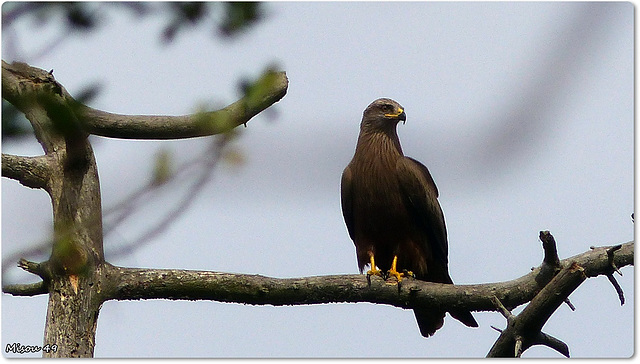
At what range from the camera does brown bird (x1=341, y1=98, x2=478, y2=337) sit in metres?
5.97

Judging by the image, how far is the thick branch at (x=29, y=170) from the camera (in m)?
4.30

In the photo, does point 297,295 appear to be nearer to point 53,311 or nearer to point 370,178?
point 53,311

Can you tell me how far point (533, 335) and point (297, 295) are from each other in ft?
4.44

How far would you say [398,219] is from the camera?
5969 millimetres

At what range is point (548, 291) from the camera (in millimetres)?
4012

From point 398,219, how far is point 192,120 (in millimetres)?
3489

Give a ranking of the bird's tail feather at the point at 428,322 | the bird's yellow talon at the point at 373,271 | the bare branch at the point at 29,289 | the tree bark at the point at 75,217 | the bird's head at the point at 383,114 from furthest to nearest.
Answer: the bird's head at the point at 383,114 → the bird's tail feather at the point at 428,322 → the bird's yellow talon at the point at 373,271 → the bare branch at the point at 29,289 → the tree bark at the point at 75,217

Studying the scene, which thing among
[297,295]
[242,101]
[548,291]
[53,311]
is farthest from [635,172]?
[53,311]

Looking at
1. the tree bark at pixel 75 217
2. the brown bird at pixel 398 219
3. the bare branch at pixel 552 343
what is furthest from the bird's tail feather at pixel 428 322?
the tree bark at pixel 75 217

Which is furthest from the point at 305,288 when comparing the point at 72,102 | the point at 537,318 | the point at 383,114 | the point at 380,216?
the point at 72,102

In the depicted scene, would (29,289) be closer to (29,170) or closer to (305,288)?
(29,170)

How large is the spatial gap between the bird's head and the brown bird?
1.54ft

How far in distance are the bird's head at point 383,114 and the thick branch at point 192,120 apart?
9.48 ft

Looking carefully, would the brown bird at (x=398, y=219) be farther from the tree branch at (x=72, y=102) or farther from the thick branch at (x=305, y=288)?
the tree branch at (x=72, y=102)
